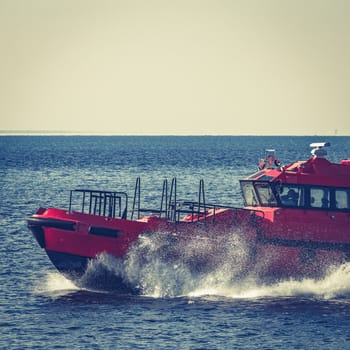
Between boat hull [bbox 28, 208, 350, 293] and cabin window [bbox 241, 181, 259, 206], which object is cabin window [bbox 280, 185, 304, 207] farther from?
cabin window [bbox 241, 181, 259, 206]

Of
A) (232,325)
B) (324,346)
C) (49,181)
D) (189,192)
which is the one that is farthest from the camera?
(49,181)

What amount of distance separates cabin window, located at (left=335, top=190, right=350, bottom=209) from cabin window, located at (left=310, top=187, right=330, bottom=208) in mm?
245

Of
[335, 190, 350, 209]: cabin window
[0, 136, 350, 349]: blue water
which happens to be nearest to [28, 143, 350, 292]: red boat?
[335, 190, 350, 209]: cabin window

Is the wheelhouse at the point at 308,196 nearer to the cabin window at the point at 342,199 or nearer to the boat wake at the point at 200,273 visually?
the cabin window at the point at 342,199

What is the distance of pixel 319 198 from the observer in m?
25.9

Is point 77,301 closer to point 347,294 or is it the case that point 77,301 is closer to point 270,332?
point 270,332

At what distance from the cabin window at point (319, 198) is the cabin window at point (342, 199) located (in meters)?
0.25

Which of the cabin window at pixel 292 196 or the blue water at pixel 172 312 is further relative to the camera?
the cabin window at pixel 292 196

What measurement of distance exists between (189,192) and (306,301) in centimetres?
3323

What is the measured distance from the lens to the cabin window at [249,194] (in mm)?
26516

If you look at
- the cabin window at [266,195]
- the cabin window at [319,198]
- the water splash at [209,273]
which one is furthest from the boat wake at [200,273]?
the cabin window at [319,198]

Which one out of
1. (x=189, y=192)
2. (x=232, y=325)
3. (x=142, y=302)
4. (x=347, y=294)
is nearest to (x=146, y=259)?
(x=142, y=302)

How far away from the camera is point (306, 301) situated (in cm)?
2511

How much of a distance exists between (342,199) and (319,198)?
632 mm
